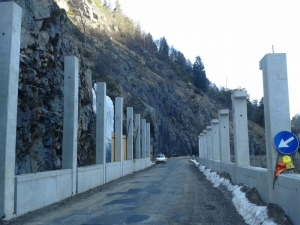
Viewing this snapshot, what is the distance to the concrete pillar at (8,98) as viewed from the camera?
9.13 metres

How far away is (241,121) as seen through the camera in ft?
48.2

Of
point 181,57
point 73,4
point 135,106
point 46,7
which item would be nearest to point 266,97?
point 46,7

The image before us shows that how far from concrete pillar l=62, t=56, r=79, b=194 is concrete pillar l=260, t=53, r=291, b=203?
27.8 ft

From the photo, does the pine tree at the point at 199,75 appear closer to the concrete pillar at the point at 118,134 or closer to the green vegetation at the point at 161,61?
the green vegetation at the point at 161,61

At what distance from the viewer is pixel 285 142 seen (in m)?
8.34

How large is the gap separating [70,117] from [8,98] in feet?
17.7

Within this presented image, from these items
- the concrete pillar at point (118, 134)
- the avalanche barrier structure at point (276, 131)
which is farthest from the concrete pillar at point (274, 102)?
the concrete pillar at point (118, 134)

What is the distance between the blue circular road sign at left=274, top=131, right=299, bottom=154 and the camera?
8.24 m

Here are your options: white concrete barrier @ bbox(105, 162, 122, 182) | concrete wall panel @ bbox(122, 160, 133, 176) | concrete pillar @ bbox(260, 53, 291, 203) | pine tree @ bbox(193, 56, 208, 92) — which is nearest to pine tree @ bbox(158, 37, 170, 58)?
pine tree @ bbox(193, 56, 208, 92)

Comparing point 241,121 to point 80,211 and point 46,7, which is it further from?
point 46,7

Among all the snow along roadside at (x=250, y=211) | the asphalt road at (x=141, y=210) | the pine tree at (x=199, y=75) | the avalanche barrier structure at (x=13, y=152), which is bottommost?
the asphalt road at (x=141, y=210)

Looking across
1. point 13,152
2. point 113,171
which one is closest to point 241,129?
point 13,152

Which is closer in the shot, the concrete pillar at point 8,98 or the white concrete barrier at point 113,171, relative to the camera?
the concrete pillar at point 8,98

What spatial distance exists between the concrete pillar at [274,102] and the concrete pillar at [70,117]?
848cm
